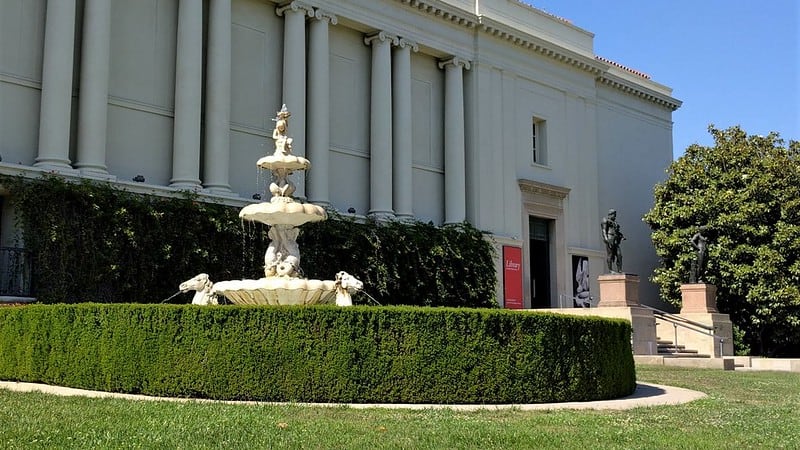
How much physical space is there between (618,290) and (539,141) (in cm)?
1280

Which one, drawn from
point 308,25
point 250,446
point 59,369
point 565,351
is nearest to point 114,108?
point 308,25

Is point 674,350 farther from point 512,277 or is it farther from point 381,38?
point 381,38

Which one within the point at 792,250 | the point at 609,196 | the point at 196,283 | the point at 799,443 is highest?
the point at 609,196

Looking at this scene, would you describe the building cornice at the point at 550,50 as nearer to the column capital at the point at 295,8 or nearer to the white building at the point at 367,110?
the white building at the point at 367,110

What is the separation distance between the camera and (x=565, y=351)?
12.1 m

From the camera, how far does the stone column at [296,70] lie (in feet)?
92.2

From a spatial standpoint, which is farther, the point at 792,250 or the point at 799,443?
the point at 792,250

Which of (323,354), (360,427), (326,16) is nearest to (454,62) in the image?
(326,16)

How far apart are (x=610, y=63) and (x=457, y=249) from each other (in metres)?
16.9

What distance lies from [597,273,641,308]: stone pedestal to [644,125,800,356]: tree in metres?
9.10

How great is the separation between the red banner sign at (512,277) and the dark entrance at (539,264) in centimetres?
233

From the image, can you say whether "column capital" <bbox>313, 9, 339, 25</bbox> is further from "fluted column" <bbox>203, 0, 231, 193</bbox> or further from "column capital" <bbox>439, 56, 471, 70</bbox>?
"column capital" <bbox>439, 56, 471, 70</bbox>

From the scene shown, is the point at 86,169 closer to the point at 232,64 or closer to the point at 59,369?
the point at 232,64

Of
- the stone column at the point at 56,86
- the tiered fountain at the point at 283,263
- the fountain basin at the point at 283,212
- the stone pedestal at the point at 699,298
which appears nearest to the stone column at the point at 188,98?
the stone column at the point at 56,86
